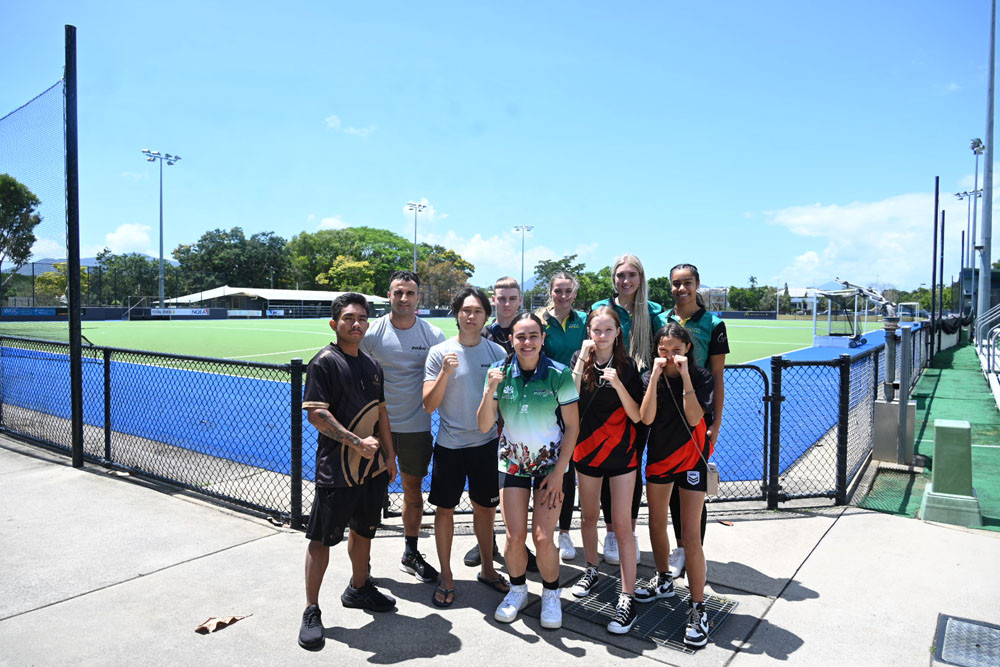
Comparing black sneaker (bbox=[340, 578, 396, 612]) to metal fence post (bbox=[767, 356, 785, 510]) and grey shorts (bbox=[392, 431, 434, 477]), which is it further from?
metal fence post (bbox=[767, 356, 785, 510])

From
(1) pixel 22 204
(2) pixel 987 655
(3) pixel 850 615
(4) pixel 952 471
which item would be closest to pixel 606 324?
(3) pixel 850 615

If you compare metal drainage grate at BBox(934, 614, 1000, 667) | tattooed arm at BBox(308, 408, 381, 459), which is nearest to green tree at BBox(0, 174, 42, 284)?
tattooed arm at BBox(308, 408, 381, 459)

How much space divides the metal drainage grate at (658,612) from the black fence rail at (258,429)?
186cm

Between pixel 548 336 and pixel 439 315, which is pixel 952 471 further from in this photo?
pixel 439 315

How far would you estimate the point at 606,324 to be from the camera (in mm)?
3463

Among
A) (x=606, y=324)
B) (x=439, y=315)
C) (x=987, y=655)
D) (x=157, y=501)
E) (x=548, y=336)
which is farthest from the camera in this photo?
(x=439, y=315)

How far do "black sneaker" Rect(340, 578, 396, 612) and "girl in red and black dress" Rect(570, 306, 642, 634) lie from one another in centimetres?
133

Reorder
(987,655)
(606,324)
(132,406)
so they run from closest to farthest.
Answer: (987,655)
(606,324)
(132,406)

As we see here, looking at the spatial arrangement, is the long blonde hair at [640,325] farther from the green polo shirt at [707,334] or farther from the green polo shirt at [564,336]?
the green polo shirt at [564,336]

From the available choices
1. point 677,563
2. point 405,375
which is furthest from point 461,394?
point 677,563

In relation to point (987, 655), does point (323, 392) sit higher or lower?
higher

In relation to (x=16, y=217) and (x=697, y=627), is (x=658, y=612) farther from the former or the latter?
(x=16, y=217)

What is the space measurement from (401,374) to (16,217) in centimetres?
706

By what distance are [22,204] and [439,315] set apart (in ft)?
202
